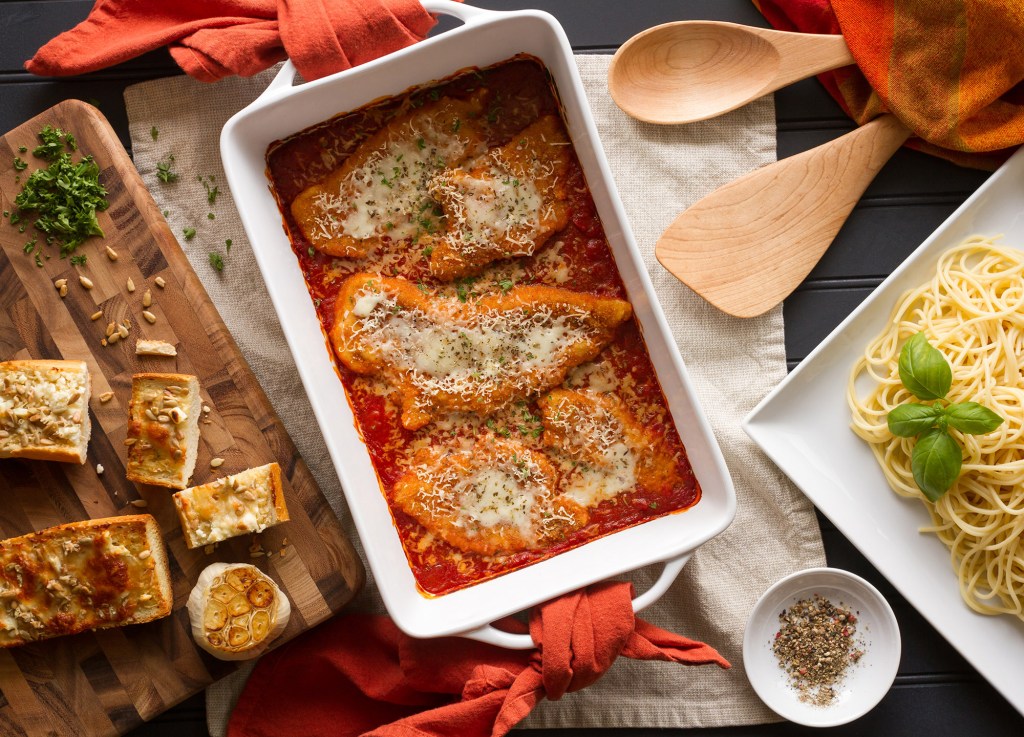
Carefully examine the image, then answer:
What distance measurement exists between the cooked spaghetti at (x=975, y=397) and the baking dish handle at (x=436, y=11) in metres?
2.04

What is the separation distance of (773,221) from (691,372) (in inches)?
27.8

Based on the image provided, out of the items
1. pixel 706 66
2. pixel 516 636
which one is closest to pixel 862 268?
pixel 706 66

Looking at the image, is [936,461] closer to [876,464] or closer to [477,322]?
[876,464]

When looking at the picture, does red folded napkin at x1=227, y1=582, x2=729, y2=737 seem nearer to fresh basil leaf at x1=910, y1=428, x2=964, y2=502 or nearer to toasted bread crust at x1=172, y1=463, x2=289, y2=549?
toasted bread crust at x1=172, y1=463, x2=289, y2=549

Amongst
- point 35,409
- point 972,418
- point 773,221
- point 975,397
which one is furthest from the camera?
point 773,221

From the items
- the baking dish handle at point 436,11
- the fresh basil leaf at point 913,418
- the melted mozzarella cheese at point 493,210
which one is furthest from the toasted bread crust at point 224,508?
the fresh basil leaf at point 913,418

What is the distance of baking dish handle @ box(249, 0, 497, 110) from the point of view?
8.93 feet

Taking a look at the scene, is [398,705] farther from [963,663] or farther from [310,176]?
[963,663]

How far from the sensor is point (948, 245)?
309cm

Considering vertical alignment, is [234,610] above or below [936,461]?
above

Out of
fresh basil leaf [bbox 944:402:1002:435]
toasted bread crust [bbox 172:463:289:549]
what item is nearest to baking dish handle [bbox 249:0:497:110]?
toasted bread crust [bbox 172:463:289:549]

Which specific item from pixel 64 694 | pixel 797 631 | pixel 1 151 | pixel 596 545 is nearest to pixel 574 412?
pixel 596 545

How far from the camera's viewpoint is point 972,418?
110 inches

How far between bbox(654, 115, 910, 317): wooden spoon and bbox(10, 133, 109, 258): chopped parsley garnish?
7.25ft
